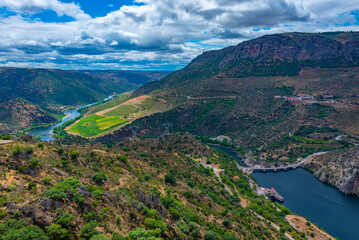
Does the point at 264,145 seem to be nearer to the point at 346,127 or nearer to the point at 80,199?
the point at 346,127

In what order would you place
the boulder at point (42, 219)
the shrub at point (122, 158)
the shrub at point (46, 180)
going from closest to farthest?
the boulder at point (42, 219) < the shrub at point (46, 180) < the shrub at point (122, 158)

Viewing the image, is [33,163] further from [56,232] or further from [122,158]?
[122,158]

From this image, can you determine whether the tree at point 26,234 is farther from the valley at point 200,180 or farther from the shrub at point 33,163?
the shrub at point 33,163

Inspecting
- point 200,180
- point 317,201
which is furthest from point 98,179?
point 317,201

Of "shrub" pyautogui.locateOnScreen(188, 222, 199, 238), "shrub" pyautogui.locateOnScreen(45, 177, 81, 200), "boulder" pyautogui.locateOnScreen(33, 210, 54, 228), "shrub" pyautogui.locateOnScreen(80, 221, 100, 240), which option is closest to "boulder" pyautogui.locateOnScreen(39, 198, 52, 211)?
"boulder" pyautogui.locateOnScreen(33, 210, 54, 228)

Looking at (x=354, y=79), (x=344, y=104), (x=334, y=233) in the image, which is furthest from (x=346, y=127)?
(x=334, y=233)

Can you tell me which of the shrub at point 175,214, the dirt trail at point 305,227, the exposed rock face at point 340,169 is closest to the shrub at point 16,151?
the shrub at point 175,214
